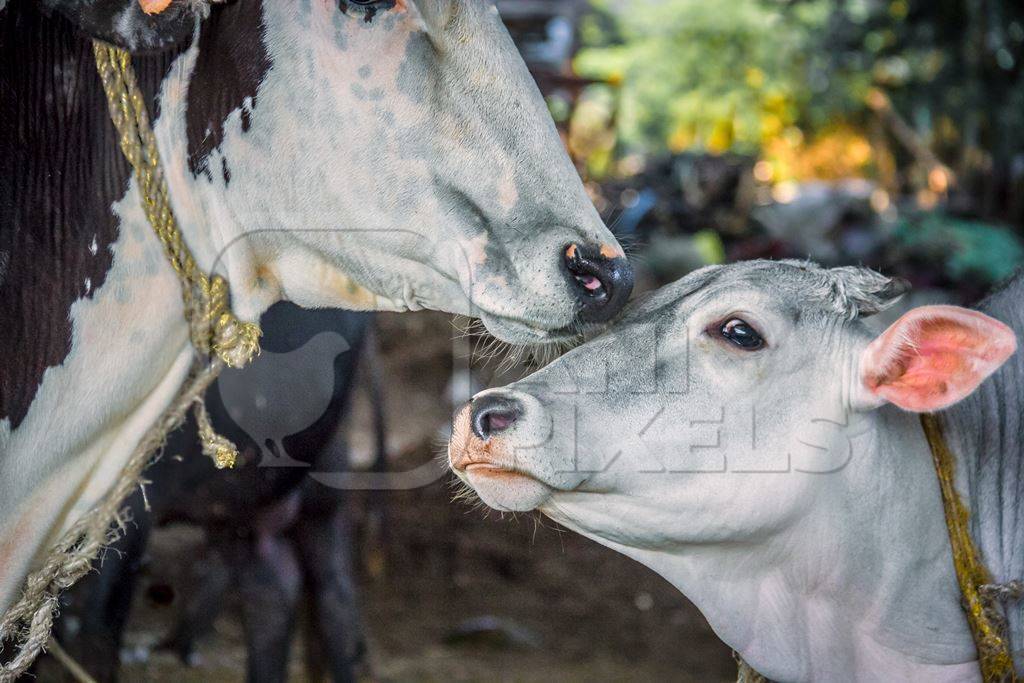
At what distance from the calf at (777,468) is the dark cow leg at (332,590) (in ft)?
6.64

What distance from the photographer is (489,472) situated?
195cm

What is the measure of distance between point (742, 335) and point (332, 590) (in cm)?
241

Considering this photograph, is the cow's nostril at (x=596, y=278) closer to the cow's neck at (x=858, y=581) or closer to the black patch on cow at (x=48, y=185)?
the cow's neck at (x=858, y=581)

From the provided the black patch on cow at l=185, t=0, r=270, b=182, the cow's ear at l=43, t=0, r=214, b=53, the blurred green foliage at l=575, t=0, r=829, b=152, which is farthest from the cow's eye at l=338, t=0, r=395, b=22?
the blurred green foliage at l=575, t=0, r=829, b=152

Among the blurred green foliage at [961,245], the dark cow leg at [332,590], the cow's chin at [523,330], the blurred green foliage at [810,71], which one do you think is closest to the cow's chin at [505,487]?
the cow's chin at [523,330]

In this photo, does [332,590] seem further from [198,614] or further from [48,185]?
[48,185]

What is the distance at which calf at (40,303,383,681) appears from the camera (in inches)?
131

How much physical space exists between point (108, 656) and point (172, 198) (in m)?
2.33

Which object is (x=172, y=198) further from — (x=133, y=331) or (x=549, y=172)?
(x=549, y=172)

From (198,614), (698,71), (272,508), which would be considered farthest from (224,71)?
(698,71)

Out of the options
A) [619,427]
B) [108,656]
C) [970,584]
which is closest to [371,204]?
[619,427]

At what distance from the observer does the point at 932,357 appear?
1938mm

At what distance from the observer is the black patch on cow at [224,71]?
6.12ft

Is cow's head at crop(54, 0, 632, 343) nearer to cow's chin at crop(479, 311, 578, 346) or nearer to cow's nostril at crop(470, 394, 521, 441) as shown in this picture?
cow's chin at crop(479, 311, 578, 346)
